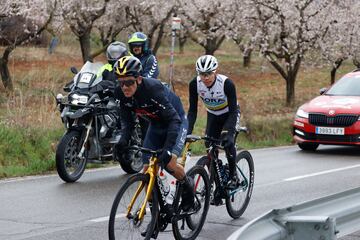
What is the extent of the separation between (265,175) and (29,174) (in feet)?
12.5

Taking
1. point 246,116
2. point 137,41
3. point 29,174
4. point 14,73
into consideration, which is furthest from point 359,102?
point 14,73

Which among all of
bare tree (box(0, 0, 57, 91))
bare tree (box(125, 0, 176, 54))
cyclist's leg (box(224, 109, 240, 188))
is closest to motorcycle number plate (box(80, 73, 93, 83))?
cyclist's leg (box(224, 109, 240, 188))

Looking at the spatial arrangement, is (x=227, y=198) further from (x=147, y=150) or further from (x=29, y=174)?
(x=29, y=174)

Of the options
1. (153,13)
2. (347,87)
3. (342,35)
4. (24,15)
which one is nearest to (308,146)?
(347,87)

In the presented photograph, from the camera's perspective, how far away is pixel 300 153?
1641cm

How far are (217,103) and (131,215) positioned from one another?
8.12 ft

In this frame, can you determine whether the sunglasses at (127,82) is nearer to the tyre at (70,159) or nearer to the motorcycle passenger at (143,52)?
the tyre at (70,159)

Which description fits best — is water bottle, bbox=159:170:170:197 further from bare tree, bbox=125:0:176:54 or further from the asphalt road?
bare tree, bbox=125:0:176:54

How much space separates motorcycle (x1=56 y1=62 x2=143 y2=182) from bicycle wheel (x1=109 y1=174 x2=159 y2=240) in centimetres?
432

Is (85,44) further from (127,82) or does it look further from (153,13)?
(127,82)

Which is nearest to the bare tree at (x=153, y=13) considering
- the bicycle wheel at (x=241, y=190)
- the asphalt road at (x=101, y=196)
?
the asphalt road at (x=101, y=196)

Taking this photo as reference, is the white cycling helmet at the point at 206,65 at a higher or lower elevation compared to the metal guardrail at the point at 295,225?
higher

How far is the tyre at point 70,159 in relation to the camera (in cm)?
1105

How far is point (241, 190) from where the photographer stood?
9.16 meters
